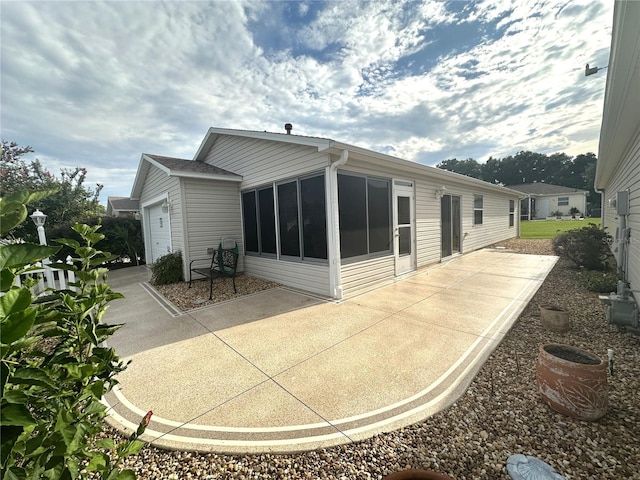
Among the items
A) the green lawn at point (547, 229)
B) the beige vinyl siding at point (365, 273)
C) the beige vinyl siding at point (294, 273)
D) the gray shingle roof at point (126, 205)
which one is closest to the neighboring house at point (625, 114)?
the beige vinyl siding at point (365, 273)

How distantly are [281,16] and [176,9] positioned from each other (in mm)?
2116

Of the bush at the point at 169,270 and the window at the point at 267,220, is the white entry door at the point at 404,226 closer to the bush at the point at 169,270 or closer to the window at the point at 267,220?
the window at the point at 267,220

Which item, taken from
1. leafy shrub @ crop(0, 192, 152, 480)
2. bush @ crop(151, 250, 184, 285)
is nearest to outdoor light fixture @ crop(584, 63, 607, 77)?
A: leafy shrub @ crop(0, 192, 152, 480)

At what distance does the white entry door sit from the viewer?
23.1ft

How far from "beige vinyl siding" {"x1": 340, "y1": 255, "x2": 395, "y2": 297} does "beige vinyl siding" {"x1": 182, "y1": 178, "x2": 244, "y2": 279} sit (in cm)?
385

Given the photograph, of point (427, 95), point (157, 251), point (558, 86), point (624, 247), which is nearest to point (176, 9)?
point (427, 95)

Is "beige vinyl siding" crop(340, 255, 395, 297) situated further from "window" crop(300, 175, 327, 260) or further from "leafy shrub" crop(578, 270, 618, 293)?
"leafy shrub" crop(578, 270, 618, 293)

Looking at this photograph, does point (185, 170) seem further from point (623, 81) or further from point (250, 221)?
point (623, 81)

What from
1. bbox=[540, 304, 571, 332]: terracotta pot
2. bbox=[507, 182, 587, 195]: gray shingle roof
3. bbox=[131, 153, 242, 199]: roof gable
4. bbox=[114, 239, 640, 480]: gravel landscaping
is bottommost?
bbox=[114, 239, 640, 480]: gravel landscaping

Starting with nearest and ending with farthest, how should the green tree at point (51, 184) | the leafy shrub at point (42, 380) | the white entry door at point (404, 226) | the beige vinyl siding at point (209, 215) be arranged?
the leafy shrub at point (42, 380), the white entry door at point (404, 226), the beige vinyl siding at point (209, 215), the green tree at point (51, 184)

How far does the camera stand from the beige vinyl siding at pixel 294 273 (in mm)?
5926

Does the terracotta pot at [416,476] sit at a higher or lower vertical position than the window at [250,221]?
lower

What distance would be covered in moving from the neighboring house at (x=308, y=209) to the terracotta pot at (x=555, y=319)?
3.27 m

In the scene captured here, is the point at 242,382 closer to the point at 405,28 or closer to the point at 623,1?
the point at 623,1
